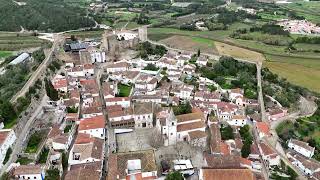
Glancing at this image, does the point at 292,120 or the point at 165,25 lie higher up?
the point at 165,25

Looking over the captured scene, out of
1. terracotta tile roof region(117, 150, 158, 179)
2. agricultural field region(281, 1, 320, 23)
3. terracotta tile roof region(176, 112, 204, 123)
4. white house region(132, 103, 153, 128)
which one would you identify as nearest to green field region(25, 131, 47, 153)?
terracotta tile roof region(117, 150, 158, 179)

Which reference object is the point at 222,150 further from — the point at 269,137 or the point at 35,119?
the point at 35,119

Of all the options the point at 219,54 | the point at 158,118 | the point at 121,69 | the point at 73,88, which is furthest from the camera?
the point at 219,54

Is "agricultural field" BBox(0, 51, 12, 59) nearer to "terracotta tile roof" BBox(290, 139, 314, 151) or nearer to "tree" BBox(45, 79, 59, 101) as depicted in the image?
"tree" BBox(45, 79, 59, 101)

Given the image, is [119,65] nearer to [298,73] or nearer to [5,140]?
[5,140]

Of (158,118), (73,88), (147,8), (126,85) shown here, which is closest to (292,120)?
(158,118)

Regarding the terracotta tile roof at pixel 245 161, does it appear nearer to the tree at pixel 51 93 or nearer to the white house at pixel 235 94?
the white house at pixel 235 94

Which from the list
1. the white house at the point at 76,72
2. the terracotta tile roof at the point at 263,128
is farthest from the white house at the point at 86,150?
the terracotta tile roof at the point at 263,128
